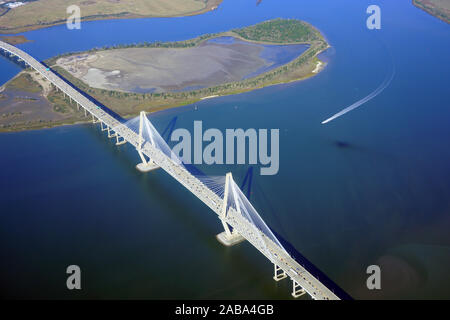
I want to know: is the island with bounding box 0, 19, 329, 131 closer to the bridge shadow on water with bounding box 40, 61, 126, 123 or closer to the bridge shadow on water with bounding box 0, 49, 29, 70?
the bridge shadow on water with bounding box 40, 61, 126, 123

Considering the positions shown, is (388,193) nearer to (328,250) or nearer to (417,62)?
(328,250)

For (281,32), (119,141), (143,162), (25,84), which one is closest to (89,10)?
(25,84)

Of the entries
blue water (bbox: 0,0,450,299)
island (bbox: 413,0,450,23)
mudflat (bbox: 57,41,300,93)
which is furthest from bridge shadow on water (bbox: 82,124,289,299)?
island (bbox: 413,0,450,23)

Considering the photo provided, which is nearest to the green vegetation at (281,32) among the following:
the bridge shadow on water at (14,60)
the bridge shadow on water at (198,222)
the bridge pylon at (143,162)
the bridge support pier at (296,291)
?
the bridge shadow on water at (14,60)

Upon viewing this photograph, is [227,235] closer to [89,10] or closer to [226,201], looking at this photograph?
[226,201]

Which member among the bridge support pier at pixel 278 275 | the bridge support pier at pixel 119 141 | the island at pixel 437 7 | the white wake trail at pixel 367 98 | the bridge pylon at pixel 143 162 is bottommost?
the bridge support pier at pixel 278 275

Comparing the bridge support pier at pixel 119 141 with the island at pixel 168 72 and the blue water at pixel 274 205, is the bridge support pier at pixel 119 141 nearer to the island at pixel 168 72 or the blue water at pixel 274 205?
the blue water at pixel 274 205

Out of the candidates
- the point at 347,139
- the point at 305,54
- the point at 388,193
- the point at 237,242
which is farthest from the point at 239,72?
the point at 237,242
